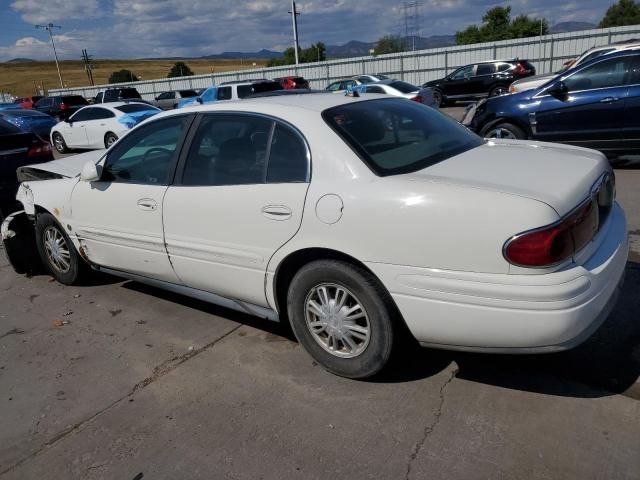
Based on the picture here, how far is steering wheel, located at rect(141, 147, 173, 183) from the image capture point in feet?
12.5

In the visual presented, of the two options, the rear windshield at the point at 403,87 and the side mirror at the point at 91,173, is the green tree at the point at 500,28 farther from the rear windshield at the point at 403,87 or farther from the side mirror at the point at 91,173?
the side mirror at the point at 91,173

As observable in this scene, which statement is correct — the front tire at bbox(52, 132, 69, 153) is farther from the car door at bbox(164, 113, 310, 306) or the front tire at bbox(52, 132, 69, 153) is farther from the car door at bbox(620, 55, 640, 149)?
the car door at bbox(620, 55, 640, 149)

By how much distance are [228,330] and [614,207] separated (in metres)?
2.72

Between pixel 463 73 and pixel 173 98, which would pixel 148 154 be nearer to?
pixel 463 73

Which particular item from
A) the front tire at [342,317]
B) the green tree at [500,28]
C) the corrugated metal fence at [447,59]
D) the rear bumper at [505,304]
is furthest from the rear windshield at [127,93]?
the green tree at [500,28]

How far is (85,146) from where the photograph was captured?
15188 mm

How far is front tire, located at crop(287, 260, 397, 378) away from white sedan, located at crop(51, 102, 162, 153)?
12038 millimetres

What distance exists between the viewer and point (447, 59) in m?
29.5

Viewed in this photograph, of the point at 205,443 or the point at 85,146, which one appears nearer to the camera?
the point at 205,443

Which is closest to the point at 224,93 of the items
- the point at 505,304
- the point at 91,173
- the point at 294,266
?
the point at 91,173

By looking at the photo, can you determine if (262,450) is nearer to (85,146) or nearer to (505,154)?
(505,154)

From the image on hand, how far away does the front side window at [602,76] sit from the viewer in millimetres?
7254

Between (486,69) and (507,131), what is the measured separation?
49.4ft

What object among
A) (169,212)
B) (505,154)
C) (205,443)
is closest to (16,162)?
(169,212)
